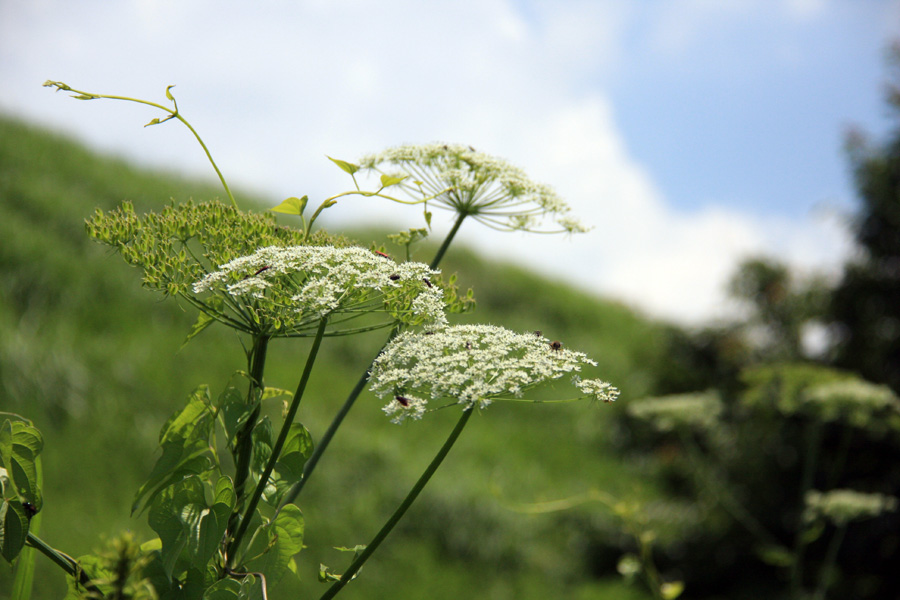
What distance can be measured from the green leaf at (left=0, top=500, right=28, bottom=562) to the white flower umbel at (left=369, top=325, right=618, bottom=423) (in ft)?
1.80

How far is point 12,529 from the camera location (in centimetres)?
98

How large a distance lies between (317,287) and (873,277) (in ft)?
23.2

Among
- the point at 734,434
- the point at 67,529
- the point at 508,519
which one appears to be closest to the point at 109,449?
the point at 67,529

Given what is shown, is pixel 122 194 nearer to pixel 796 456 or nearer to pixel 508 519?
pixel 508 519

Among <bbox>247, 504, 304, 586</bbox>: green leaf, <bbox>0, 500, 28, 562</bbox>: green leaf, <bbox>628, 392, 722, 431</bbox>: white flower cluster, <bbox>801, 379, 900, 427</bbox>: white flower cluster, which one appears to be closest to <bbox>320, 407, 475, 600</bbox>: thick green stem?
<bbox>247, 504, 304, 586</bbox>: green leaf

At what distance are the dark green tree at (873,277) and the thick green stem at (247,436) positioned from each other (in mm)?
6722

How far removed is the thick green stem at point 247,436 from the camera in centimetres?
109

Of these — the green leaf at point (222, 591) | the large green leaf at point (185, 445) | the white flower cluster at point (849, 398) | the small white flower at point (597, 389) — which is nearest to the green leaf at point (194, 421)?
the large green leaf at point (185, 445)

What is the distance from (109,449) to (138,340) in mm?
2041

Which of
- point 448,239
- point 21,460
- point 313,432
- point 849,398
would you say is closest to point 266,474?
point 21,460

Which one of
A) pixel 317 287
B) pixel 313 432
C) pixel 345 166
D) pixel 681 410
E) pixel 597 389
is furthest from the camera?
pixel 313 432

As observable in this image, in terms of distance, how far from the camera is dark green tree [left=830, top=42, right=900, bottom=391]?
641 cm

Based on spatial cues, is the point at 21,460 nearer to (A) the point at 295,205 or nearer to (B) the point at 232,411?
(B) the point at 232,411

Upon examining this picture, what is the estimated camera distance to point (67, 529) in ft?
18.5
